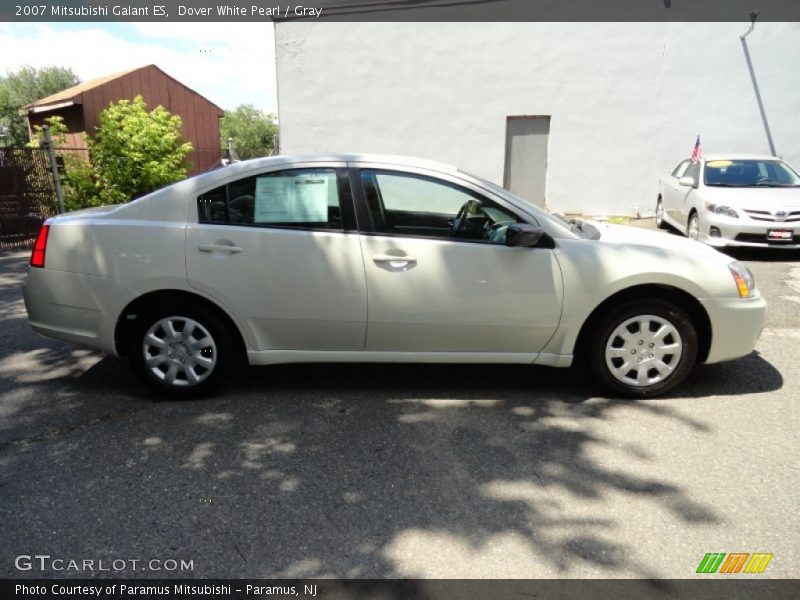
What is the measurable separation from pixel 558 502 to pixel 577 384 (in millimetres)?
1588

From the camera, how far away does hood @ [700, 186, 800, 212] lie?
327 inches

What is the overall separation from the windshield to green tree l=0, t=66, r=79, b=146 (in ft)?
142

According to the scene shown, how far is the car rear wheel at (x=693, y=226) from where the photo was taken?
29.6 ft

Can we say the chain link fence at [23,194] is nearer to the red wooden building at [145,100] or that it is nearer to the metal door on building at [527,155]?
the red wooden building at [145,100]

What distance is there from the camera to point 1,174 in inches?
399

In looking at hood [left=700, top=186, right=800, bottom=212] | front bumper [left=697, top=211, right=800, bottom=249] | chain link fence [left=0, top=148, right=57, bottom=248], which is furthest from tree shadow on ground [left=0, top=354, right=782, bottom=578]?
chain link fence [left=0, top=148, right=57, bottom=248]

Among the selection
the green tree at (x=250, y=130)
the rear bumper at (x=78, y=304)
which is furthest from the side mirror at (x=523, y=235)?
the green tree at (x=250, y=130)

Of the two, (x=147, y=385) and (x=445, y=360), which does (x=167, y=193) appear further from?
(x=445, y=360)

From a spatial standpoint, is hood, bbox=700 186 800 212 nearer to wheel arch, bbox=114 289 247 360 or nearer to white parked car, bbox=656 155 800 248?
white parked car, bbox=656 155 800 248

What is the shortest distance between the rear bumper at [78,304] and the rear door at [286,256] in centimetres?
58

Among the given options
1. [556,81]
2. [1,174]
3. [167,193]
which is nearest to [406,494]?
[167,193]

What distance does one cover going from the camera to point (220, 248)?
12.5ft

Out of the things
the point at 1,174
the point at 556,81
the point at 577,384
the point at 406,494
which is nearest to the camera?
the point at 406,494
